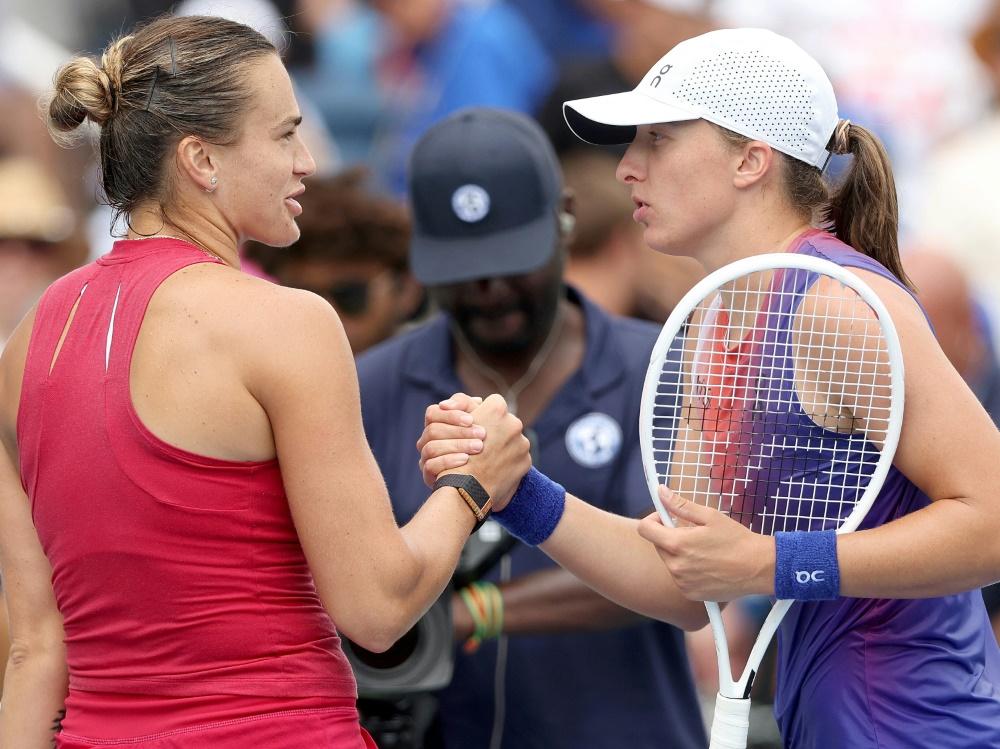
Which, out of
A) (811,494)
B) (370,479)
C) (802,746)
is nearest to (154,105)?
(370,479)

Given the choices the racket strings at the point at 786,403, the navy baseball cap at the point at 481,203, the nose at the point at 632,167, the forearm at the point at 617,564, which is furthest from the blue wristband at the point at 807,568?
the navy baseball cap at the point at 481,203

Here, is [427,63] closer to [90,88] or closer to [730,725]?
[90,88]

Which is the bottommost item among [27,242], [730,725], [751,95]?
[27,242]

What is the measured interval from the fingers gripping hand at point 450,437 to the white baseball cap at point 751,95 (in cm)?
61

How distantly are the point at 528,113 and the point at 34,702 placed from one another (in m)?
4.86

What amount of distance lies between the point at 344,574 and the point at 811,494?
0.87m

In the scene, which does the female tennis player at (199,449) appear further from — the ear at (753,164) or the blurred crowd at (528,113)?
the blurred crowd at (528,113)

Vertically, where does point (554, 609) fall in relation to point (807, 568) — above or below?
below

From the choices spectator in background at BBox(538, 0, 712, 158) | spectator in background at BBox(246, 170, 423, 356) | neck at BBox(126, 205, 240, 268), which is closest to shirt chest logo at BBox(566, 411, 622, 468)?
spectator in background at BBox(246, 170, 423, 356)

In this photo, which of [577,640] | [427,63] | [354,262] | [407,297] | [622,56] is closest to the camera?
[577,640]

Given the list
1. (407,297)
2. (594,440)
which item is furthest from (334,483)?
(407,297)

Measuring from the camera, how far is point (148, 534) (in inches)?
93.7

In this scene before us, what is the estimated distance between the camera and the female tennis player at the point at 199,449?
2.35m

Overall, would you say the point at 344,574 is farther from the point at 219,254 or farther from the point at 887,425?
the point at 887,425
